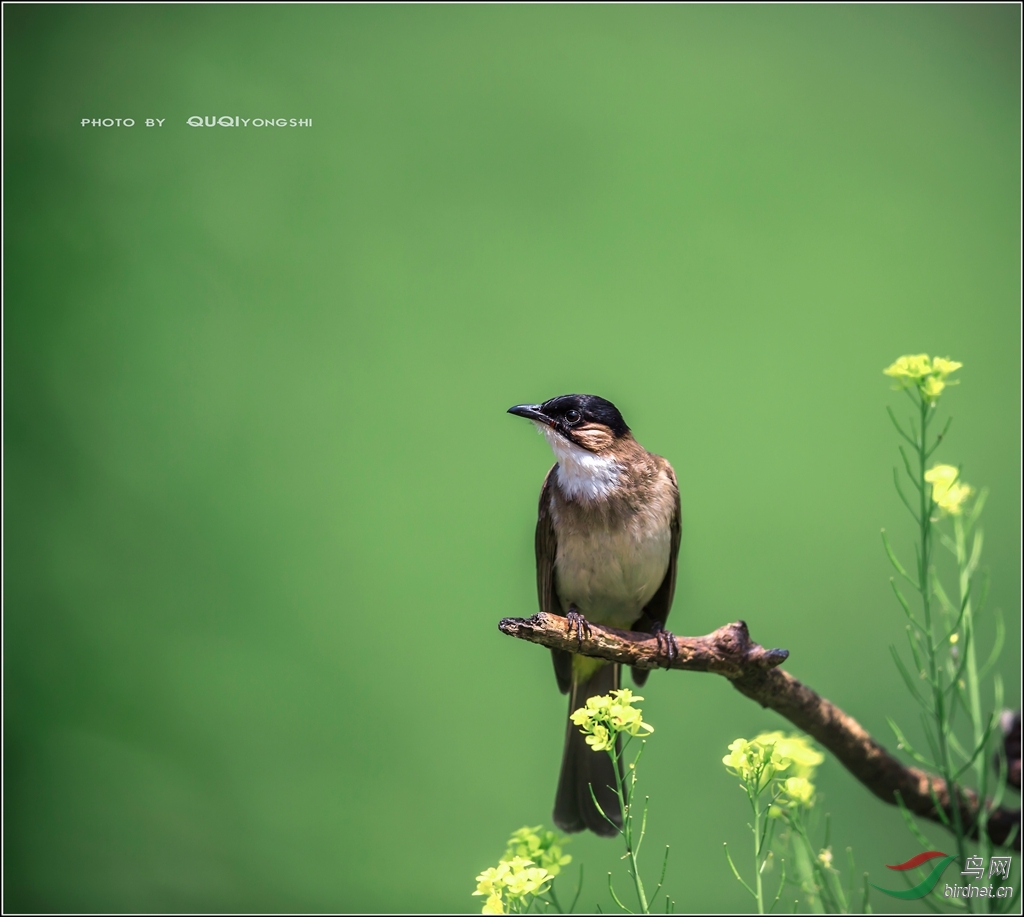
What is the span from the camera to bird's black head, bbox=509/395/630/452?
2328 millimetres

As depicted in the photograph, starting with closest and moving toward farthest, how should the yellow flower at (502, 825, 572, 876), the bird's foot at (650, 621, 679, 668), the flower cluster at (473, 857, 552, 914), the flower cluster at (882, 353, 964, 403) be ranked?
the flower cluster at (473, 857, 552, 914), the yellow flower at (502, 825, 572, 876), the flower cluster at (882, 353, 964, 403), the bird's foot at (650, 621, 679, 668)

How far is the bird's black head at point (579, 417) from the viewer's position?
7.64ft

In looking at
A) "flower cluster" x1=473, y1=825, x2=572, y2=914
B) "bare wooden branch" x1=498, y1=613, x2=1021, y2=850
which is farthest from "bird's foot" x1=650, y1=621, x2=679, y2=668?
"flower cluster" x1=473, y1=825, x2=572, y2=914

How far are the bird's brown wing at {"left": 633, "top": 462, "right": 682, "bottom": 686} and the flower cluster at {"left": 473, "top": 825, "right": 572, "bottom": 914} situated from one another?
1163 millimetres

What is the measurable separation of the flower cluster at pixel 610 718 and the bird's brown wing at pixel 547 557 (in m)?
1.29

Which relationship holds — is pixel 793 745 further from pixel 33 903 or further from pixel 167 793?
pixel 33 903

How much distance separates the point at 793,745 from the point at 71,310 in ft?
11.8

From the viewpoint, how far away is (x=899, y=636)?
148 inches

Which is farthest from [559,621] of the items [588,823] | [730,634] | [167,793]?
[167,793]

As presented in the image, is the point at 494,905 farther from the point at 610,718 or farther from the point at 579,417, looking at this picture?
the point at 579,417

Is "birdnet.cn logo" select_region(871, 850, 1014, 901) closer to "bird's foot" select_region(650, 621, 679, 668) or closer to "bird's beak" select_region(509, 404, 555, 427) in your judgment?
"bird's foot" select_region(650, 621, 679, 668)

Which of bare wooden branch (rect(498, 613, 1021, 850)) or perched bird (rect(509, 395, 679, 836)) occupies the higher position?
perched bird (rect(509, 395, 679, 836))

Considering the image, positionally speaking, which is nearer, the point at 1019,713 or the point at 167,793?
the point at 1019,713

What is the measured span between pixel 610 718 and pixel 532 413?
1203mm
